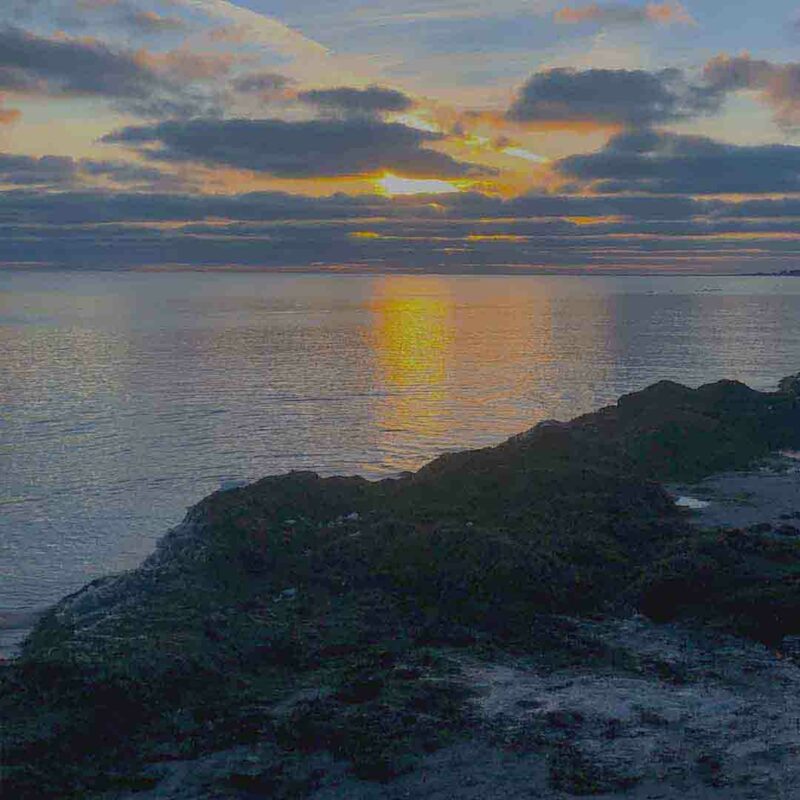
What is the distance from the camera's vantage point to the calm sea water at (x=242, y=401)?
82.5ft

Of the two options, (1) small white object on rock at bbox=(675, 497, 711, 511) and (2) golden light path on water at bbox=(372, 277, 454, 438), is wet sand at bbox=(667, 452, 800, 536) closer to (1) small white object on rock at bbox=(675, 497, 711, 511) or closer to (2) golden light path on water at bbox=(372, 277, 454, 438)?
(1) small white object on rock at bbox=(675, 497, 711, 511)

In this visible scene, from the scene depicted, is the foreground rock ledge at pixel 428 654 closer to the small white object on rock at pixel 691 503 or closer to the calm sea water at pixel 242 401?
the small white object on rock at pixel 691 503

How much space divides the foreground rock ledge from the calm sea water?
525 cm

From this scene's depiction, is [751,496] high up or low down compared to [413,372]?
up

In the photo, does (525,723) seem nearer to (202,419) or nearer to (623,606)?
(623,606)

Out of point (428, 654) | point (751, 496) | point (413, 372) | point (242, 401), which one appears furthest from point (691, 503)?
point (413, 372)

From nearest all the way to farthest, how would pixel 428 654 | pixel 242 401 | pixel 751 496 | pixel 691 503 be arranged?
1. pixel 428 654
2. pixel 691 503
3. pixel 751 496
4. pixel 242 401

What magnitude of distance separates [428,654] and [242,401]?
1303 inches

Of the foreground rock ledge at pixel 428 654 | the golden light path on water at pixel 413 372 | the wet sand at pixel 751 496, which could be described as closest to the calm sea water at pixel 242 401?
the golden light path on water at pixel 413 372

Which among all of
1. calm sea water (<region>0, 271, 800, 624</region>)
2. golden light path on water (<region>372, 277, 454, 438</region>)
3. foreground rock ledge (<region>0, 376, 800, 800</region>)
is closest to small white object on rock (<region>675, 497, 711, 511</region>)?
foreground rock ledge (<region>0, 376, 800, 800</region>)

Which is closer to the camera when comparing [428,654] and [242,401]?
[428,654]

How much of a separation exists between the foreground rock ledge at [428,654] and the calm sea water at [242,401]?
→ 17.2 ft

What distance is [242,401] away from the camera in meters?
→ 45.1

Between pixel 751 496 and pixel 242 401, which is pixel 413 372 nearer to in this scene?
pixel 242 401
